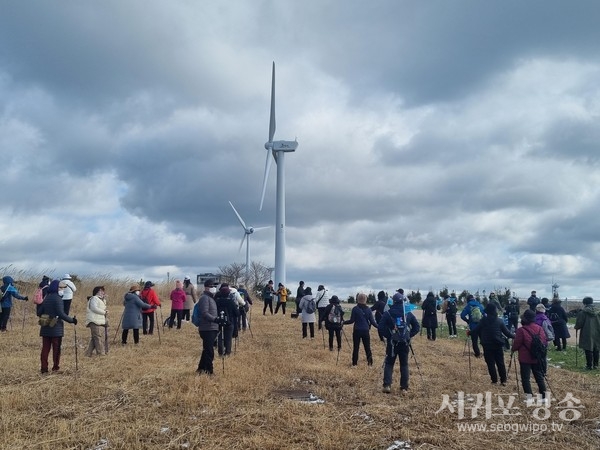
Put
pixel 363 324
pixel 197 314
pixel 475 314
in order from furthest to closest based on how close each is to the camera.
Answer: pixel 475 314
pixel 363 324
pixel 197 314

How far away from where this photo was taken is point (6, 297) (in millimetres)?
20016

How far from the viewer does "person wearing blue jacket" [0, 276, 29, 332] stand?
65.0 feet

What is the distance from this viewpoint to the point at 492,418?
375 inches

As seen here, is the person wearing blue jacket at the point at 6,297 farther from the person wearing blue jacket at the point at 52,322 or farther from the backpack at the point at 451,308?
the backpack at the point at 451,308

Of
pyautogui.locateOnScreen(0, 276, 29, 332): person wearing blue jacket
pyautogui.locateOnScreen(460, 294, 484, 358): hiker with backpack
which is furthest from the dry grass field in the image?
pyautogui.locateOnScreen(0, 276, 29, 332): person wearing blue jacket

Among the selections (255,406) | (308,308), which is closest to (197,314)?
(255,406)

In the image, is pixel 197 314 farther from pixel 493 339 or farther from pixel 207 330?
pixel 493 339

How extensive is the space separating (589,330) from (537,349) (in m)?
6.53

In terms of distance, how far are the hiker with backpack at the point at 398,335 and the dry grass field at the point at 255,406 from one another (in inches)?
16.0

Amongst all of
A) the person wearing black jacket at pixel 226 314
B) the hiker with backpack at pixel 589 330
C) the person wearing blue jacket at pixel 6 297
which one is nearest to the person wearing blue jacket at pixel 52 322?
the person wearing black jacket at pixel 226 314

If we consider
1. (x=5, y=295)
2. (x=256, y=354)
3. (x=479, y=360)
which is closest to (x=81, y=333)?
(x=5, y=295)

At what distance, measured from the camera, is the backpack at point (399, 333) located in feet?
38.8

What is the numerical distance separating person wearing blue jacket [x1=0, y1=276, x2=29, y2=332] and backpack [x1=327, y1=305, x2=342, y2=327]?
1147cm

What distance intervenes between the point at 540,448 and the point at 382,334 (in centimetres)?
456
